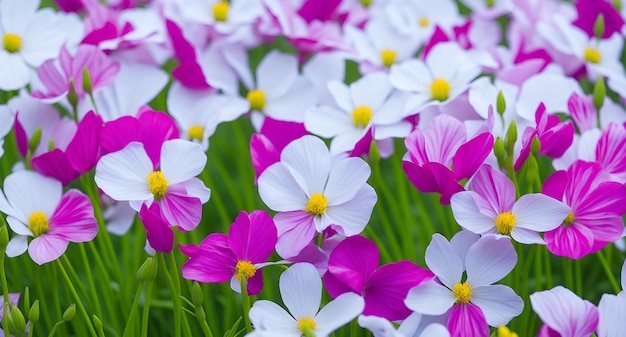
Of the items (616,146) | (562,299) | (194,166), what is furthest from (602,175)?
(194,166)

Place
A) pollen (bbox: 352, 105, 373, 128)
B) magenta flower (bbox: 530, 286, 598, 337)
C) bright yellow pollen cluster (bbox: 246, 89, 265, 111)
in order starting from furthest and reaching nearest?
bright yellow pollen cluster (bbox: 246, 89, 265, 111) → pollen (bbox: 352, 105, 373, 128) → magenta flower (bbox: 530, 286, 598, 337)

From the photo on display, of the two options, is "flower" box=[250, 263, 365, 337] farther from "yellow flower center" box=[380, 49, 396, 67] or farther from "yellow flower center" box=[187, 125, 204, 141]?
"yellow flower center" box=[380, 49, 396, 67]

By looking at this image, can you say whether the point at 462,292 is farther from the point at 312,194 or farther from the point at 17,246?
the point at 17,246

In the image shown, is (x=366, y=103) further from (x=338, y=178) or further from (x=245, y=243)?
(x=245, y=243)

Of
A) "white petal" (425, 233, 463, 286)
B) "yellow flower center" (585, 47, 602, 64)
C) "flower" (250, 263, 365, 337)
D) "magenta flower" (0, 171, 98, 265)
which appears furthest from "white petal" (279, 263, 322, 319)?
"yellow flower center" (585, 47, 602, 64)

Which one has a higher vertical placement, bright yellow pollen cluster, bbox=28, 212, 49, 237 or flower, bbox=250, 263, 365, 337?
flower, bbox=250, 263, 365, 337

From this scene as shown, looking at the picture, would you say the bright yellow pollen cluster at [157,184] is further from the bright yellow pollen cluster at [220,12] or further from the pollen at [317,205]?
the bright yellow pollen cluster at [220,12]
